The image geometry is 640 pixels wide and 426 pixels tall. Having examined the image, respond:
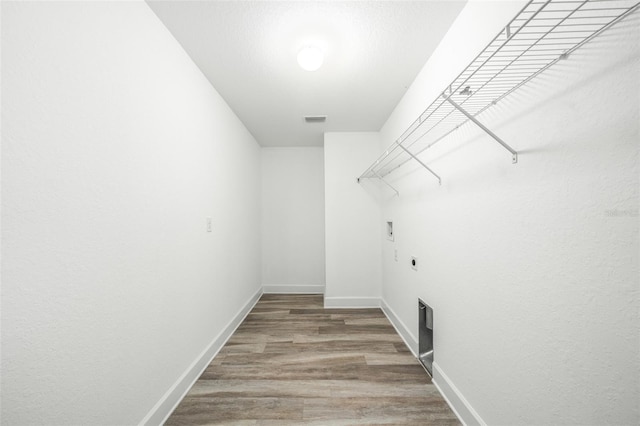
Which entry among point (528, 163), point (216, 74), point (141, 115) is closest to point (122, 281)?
point (141, 115)

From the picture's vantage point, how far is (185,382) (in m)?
1.74

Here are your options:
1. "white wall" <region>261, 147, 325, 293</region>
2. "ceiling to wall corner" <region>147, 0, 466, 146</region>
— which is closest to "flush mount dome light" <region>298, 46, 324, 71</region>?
"ceiling to wall corner" <region>147, 0, 466, 146</region>

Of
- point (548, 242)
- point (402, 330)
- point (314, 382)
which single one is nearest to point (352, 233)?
point (402, 330)

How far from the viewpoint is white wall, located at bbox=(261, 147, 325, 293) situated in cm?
417

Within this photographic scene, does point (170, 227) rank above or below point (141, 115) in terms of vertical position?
below

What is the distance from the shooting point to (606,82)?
74cm

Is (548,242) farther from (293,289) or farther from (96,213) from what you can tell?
(293,289)

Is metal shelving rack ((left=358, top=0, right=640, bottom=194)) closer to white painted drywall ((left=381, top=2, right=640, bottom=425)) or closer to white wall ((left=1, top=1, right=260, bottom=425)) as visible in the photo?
white painted drywall ((left=381, top=2, right=640, bottom=425))

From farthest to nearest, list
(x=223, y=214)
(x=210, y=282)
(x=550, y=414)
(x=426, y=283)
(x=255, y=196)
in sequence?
(x=255, y=196), (x=223, y=214), (x=210, y=282), (x=426, y=283), (x=550, y=414)

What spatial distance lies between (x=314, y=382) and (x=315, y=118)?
8.83ft

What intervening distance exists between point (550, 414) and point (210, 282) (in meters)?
2.24

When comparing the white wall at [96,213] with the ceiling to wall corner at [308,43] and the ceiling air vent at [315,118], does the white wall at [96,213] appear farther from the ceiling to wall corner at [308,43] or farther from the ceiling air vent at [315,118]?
the ceiling air vent at [315,118]

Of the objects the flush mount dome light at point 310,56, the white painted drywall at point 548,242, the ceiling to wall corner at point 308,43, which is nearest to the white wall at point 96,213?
the ceiling to wall corner at point 308,43

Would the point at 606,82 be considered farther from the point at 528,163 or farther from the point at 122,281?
the point at 122,281
